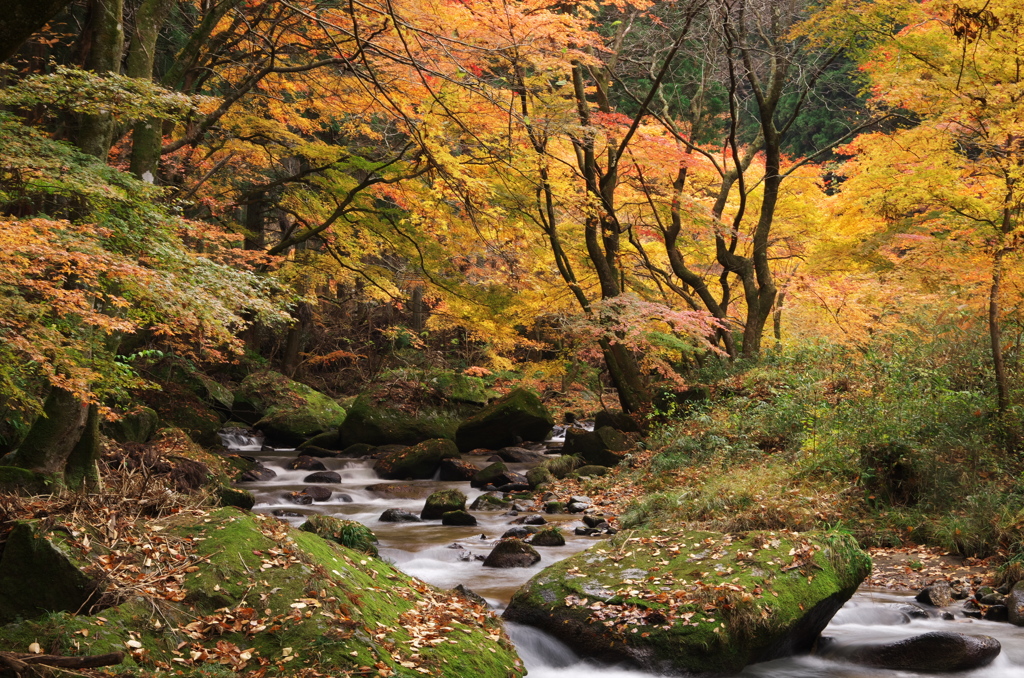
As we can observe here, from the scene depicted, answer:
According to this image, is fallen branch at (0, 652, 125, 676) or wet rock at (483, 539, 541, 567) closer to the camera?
fallen branch at (0, 652, 125, 676)

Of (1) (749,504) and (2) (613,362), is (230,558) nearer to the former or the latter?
(1) (749,504)

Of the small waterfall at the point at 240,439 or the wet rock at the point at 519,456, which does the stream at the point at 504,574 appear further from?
the wet rock at the point at 519,456

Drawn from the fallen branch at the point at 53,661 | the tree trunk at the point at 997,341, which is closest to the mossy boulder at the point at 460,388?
the tree trunk at the point at 997,341

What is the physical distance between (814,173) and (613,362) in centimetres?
734

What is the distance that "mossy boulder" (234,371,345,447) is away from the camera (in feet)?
57.6

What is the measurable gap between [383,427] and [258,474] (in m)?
3.66

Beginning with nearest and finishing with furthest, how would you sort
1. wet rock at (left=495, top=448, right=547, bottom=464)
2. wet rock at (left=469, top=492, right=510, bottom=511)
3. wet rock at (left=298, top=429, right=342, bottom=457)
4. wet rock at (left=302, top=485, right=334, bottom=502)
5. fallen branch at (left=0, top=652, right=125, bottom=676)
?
fallen branch at (left=0, top=652, right=125, bottom=676)
wet rock at (left=469, top=492, right=510, bottom=511)
wet rock at (left=302, top=485, right=334, bottom=502)
wet rock at (left=495, top=448, right=547, bottom=464)
wet rock at (left=298, top=429, right=342, bottom=457)

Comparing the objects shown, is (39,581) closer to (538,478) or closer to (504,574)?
(504,574)

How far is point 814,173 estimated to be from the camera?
59.1ft

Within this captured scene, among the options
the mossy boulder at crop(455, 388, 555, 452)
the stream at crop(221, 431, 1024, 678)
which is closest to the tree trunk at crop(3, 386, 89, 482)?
the stream at crop(221, 431, 1024, 678)

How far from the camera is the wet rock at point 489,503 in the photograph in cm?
1163

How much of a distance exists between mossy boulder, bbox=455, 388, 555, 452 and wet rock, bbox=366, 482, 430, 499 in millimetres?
3572

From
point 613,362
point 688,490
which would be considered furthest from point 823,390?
point 613,362

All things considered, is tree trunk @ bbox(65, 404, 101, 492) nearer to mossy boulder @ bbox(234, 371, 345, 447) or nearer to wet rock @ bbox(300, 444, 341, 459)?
wet rock @ bbox(300, 444, 341, 459)
